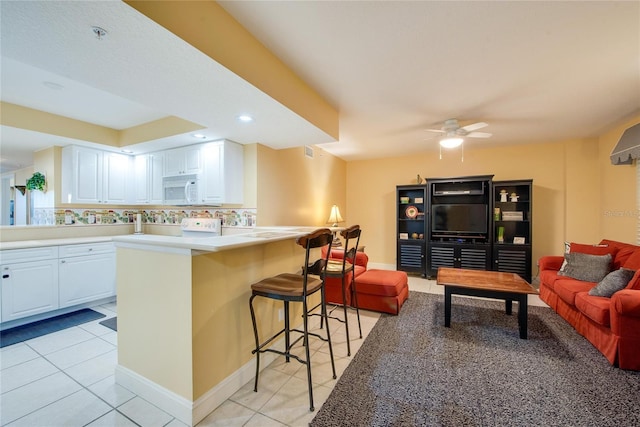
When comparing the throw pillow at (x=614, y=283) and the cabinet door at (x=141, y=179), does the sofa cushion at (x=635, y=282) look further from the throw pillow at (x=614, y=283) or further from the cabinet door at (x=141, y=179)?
the cabinet door at (x=141, y=179)

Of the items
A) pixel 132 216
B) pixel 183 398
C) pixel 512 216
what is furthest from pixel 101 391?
pixel 512 216

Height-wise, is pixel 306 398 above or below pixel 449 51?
below

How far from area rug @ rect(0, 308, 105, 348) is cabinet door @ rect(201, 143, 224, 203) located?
208 centimetres

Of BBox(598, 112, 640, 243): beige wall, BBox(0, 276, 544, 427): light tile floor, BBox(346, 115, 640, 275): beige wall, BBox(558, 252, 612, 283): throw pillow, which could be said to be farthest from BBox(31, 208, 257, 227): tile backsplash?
BBox(598, 112, 640, 243): beige wall

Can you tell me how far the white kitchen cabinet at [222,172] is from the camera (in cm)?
341

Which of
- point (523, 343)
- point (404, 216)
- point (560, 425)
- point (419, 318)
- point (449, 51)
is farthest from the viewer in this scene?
point (404, 216)

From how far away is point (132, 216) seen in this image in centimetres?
473

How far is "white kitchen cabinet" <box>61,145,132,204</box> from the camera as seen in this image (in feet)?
12.3

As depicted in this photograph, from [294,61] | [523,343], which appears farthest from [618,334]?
[294,61]

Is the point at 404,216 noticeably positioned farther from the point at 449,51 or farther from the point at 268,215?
the point at 449,51

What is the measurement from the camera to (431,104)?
A: 3117 millimetres

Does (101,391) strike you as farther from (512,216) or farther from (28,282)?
(512,216)

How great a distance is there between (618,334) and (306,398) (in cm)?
262

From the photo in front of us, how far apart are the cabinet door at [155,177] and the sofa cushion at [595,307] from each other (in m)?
5.34
